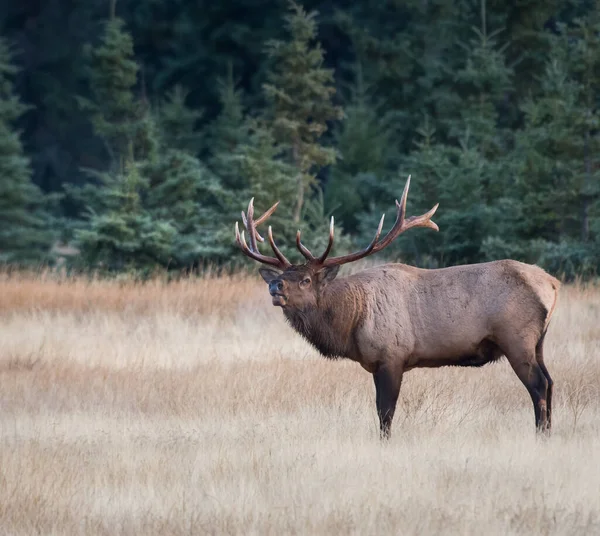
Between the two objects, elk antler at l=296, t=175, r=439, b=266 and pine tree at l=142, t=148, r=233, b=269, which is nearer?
elk antler at l=296, t=175, r=439, b=266

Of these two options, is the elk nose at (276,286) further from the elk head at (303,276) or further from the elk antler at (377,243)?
the elk antler at (377,243)

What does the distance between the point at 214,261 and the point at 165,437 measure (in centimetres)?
1104

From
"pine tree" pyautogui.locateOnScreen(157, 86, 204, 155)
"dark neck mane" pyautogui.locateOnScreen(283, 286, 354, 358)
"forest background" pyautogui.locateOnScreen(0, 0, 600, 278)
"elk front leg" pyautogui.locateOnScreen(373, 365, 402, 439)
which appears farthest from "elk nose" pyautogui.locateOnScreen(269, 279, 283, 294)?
"pine tree" pyautogui.locateOnScreen(157, 86, 204, 155)

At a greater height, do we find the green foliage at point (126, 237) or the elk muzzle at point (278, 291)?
the elk muzzle at point (278, 291)

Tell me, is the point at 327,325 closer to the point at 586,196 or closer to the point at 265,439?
the point at 265,439

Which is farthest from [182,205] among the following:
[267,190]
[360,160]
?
[360,160]

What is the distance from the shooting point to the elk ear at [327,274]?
27.3 ft

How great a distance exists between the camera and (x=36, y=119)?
142 ft

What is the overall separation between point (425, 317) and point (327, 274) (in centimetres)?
74

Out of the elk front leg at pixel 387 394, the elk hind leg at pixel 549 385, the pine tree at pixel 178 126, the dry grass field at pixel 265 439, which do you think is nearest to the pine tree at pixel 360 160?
the pine tree at pixel 178 126

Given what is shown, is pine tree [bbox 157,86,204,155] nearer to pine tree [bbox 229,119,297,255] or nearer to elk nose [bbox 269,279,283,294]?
pine tree [bbox 229,119,297,255]

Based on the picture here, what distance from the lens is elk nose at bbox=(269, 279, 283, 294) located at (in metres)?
8.10

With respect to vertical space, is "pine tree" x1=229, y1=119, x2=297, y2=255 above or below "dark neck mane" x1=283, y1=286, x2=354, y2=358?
below

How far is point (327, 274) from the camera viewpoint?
8.33 metres
